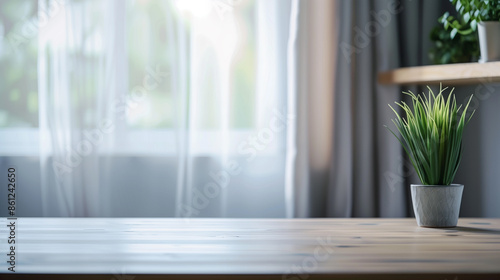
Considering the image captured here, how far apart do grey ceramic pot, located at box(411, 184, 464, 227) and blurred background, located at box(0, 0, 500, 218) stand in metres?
0.97

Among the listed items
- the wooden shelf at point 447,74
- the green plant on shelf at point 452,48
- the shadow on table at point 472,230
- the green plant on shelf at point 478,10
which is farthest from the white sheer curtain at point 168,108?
the shadow on table at point 472,230

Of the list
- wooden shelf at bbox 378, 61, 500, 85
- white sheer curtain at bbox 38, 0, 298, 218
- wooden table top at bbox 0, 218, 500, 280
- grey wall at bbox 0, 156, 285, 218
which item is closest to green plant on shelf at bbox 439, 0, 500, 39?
wooden shelf at bbox 378, 61, 500, 85

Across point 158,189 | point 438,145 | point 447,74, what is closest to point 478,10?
point 447,74

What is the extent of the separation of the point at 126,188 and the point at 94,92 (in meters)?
0.40

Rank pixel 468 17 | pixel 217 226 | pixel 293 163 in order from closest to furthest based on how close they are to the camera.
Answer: pixel 217 226 → pixel 468 17 → pixel 293 163

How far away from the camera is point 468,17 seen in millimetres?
1760

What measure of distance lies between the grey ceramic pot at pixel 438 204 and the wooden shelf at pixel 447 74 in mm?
735

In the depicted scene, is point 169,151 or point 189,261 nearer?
point 189,261

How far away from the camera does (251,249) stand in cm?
91

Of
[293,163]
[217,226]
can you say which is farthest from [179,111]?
[217,226]

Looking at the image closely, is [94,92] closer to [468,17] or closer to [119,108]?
[119,108]

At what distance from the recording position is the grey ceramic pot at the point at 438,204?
115cm

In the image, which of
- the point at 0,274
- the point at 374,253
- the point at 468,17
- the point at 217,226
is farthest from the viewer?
the point at 468,17

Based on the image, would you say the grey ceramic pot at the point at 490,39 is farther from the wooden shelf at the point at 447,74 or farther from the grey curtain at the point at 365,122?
the grey curtain at the point at 365,122
